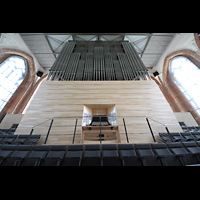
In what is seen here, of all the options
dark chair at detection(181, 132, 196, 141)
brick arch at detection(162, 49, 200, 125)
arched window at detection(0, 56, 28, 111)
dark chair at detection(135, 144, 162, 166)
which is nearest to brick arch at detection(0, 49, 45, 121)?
arched window at detection(0, 56, 28, 111)

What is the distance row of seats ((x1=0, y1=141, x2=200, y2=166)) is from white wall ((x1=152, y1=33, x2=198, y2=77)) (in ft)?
25.0

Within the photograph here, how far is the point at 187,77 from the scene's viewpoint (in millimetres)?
7574

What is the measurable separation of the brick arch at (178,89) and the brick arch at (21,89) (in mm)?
11627

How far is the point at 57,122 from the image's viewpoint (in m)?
3.77

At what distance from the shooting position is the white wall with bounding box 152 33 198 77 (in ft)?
22.3

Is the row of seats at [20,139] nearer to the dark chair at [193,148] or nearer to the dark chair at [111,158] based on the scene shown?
the dark chair at [111,158]

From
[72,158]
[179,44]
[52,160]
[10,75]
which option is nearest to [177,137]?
[72,158]

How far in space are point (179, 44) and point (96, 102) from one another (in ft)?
27.0

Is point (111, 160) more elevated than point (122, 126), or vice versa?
point (122, 126)

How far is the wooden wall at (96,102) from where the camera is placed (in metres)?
3.59

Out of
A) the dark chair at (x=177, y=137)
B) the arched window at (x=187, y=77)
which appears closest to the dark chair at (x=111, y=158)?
the dark chair at (x=177, y=137)

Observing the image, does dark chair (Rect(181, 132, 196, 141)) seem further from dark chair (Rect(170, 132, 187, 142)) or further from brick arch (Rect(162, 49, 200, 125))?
brick arch (Rect(162, 49, 200, 125))

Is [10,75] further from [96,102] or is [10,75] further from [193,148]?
[193,148]
